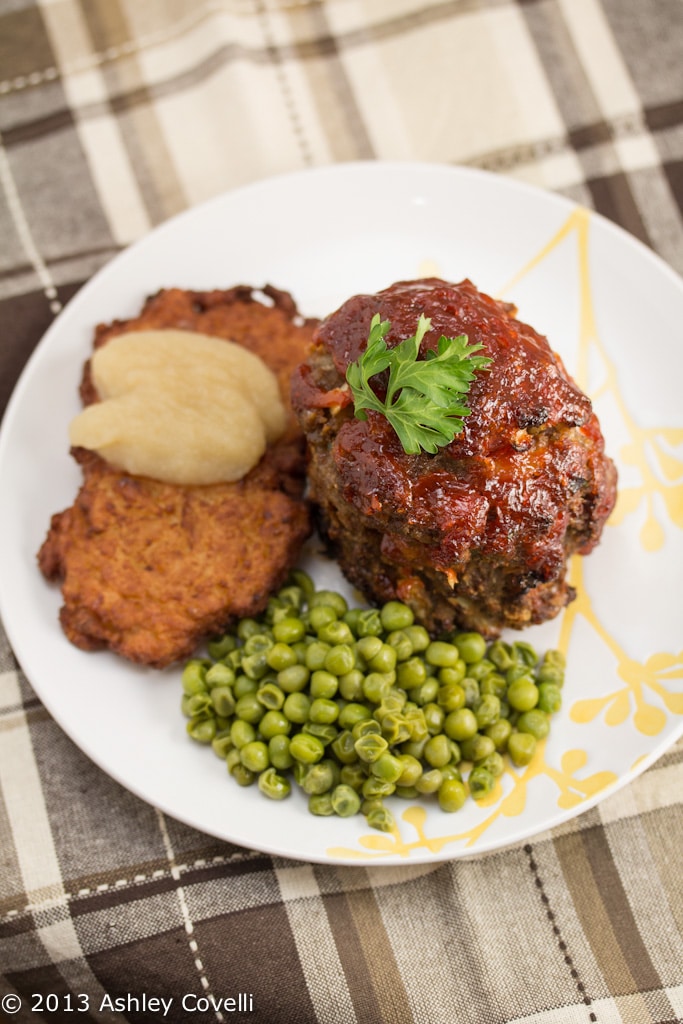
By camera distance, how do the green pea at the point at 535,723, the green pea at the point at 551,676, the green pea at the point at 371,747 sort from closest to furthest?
1. the green pea at the point at 371,747
2. the green pea at the point at 535,723
3. the green pea at the point at 551,676

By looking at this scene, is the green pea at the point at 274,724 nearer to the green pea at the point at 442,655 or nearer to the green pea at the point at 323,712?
the green pea at the point at 323,712

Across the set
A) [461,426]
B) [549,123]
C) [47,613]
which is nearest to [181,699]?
[47,613]

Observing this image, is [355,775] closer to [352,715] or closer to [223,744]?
[352,715]

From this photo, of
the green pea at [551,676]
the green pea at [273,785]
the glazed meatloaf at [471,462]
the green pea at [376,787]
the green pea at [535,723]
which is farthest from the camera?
the green pea at [551,676]

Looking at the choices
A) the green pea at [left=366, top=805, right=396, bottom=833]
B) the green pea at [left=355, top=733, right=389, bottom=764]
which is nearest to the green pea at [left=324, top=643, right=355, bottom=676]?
the green pea at [left=355, top=733, right=389, bottom=764]

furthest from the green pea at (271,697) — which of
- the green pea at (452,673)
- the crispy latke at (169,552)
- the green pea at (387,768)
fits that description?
the green pea at (452,673)

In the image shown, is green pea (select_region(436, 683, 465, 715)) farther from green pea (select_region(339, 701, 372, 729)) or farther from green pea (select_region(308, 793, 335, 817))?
green pea (select_region(308, 793, 335, 817))
